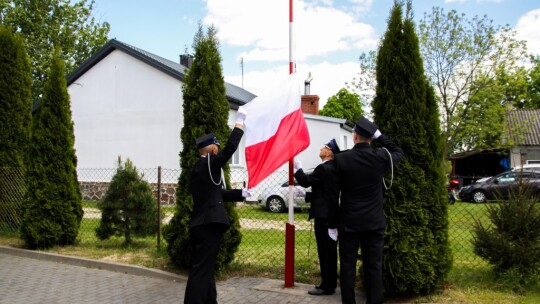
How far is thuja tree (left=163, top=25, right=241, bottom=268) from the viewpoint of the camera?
654 cm

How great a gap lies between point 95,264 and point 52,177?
215cm

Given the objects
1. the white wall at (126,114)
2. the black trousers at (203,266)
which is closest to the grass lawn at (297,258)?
the black trousers at (203,266)

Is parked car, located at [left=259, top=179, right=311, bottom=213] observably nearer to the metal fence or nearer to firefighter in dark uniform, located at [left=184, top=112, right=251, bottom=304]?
the metal fence

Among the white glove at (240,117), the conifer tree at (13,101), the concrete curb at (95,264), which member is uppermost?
the conifer tree at (13,101)

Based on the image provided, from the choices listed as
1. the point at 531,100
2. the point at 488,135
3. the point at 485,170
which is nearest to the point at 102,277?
the point at 488,135

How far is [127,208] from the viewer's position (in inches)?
330

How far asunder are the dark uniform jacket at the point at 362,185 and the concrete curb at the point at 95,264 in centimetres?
302

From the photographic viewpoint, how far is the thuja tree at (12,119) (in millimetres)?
9969

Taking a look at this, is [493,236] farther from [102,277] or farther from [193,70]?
[102,277]

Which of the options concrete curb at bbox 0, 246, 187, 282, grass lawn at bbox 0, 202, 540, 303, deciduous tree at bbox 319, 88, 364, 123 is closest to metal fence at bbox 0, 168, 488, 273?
grass lawn at bbox 0, 202, 540, 303

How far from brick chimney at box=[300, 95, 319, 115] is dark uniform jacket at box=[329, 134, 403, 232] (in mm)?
19872

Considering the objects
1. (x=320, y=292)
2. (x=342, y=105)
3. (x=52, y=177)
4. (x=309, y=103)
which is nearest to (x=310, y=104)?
(x=309, y=103)

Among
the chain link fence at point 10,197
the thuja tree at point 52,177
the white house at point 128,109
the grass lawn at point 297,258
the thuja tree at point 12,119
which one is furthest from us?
the white house at point 128,109

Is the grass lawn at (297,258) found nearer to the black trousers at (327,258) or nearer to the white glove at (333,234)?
the black trousers at (327,258)
